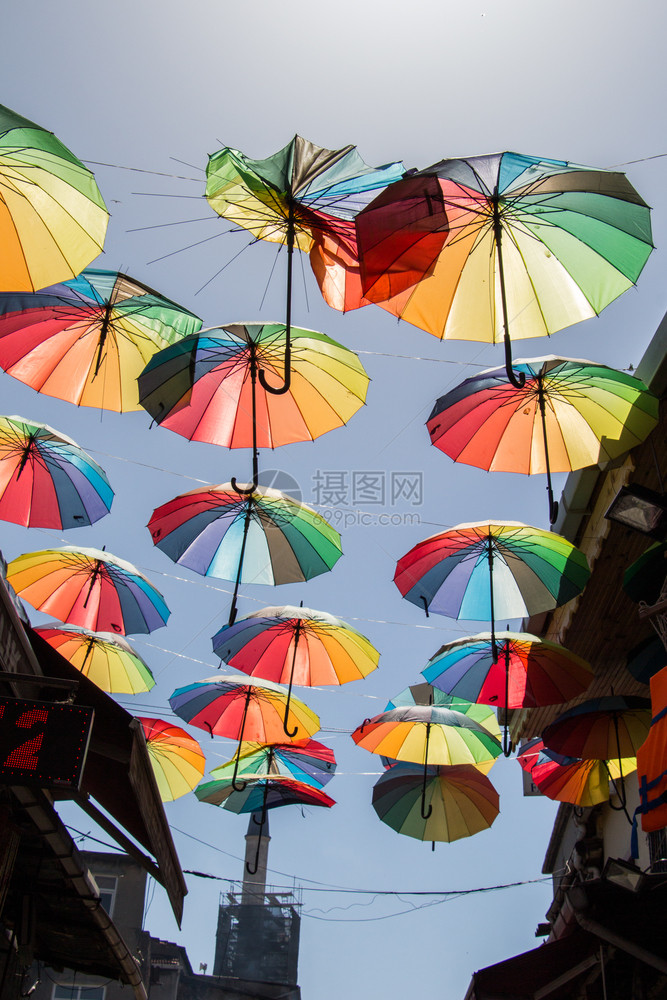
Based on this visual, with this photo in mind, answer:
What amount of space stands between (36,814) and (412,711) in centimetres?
464

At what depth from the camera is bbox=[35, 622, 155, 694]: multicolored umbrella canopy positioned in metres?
9.73

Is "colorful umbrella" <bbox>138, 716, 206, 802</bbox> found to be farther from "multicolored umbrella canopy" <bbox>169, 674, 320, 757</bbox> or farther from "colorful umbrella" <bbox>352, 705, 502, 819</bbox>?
"colorful umbrella" <bbox>352, 705, 502, 819</bbox>

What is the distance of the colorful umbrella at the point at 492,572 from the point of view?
7.57 metres

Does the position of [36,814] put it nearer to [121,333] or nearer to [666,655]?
[121,333]

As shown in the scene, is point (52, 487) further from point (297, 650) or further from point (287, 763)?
point (287, 763)

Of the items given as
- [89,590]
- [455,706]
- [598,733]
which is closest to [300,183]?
[89,590]

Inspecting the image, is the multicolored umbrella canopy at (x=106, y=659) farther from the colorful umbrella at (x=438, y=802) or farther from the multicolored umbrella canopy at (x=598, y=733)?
the multicolored umbrella canopy at (x=598, y=733)

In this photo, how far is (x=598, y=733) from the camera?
8414 millimetres

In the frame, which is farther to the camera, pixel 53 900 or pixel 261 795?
pixel 261 795

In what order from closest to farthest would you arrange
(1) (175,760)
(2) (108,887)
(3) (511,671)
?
(3) (511,671), (1) (175,760), (2) (108,887)

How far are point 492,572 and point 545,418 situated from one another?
5.28ft

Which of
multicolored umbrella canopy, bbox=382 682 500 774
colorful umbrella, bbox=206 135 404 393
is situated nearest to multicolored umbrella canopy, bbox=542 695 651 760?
multicolored umbrella canopy, bbox=382 682 500 774

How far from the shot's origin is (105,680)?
10047 millimetres

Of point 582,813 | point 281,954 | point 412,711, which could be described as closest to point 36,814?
point 412,711
